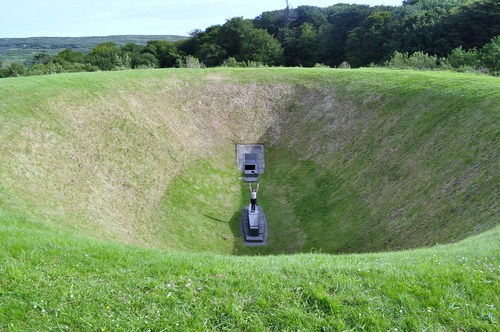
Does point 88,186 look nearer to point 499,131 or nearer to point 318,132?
point 318,132

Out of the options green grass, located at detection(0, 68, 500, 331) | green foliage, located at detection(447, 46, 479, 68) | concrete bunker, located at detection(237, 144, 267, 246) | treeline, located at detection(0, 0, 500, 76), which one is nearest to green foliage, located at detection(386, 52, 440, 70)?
treeline, located at detection(0, 0, 500, 76)

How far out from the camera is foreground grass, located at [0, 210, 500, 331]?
26.2ft

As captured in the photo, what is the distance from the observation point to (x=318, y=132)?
33.6m

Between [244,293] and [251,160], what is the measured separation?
24.6 meters

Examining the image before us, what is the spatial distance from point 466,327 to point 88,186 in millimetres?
20848

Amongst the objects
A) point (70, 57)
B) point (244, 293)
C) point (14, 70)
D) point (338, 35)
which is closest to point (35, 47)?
point (70, 57)

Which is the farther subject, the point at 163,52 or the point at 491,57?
the point at 163,52

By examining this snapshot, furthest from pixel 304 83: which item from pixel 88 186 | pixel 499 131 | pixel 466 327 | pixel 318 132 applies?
pixel 466 327

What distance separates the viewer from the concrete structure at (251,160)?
31977mm

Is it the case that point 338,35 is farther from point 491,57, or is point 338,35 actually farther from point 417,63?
point 491,57

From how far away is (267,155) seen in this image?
34.0m

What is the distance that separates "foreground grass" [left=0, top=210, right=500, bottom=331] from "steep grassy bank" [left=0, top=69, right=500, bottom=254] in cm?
786

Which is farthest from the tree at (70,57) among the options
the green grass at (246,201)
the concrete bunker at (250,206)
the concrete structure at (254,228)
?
the concrete structure at (254,228)

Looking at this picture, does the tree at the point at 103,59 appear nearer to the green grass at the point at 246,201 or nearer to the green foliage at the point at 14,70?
the green foliage at the point at 14,70
